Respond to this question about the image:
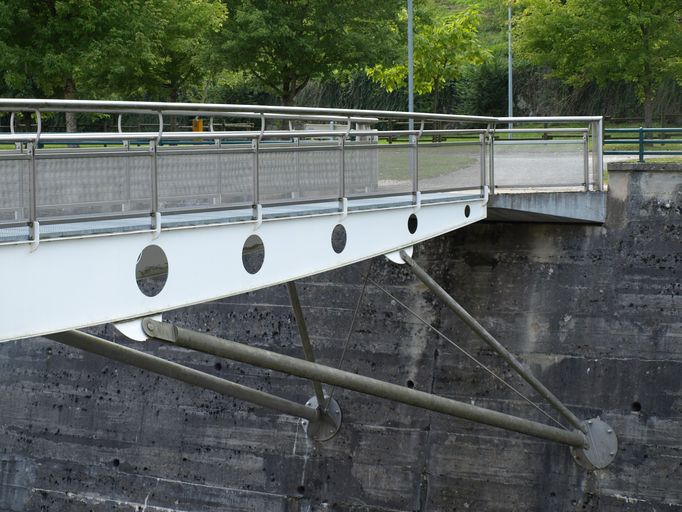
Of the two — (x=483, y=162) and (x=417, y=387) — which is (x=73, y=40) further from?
(x=483, y=162)

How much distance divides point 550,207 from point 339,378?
537cm

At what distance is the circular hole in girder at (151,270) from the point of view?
965 cm

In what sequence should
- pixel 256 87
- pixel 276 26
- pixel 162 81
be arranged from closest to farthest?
pixel 276 26
pixel 162 81
pixel 256 87

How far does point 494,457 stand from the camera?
1642 cm

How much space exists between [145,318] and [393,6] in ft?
67.6

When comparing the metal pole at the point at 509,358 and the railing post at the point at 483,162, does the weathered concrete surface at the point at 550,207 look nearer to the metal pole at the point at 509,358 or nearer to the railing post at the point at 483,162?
the railing post at the point at 483,162

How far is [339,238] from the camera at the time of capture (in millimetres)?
12141

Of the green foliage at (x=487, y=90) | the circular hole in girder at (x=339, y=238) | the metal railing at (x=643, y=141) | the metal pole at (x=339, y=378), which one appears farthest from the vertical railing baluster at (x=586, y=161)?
the green foliage at (x=487, y=90)

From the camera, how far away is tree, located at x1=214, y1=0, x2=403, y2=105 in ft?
92.6

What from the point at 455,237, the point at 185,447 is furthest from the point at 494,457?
the point at 185,447

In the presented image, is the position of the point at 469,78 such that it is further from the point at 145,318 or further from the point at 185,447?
the point at 145,318

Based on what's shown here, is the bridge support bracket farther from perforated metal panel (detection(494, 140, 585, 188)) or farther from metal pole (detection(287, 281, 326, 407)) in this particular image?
metal pole (detection(287, 281, 326, 407))

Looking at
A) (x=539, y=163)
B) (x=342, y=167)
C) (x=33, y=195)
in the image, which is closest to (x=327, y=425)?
(x=539, y=163)

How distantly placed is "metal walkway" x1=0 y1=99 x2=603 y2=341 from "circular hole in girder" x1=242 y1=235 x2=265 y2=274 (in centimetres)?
1
